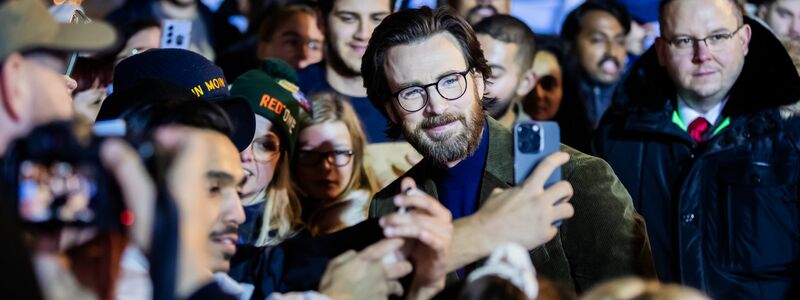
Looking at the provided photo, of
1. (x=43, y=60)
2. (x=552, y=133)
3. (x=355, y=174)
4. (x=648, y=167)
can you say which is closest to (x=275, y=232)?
(x=355, y=174)

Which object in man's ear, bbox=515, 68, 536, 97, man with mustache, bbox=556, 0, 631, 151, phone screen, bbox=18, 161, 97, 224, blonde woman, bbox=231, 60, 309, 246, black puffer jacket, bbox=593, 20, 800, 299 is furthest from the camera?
man with mustache, bbox=556, 0, 631, 151

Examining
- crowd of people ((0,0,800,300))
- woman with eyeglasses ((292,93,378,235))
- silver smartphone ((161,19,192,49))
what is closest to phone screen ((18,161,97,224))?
crowd of people ((0,0,800,300))

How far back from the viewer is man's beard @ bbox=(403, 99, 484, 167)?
3293 millimetres

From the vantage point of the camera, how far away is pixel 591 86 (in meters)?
5.88

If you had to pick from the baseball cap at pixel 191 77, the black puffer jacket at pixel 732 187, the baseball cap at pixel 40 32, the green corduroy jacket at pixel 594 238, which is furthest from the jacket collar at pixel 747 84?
the baseball cap at pixel 40 32

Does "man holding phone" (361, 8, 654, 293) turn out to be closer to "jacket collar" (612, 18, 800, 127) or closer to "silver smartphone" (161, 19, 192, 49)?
"jacket collar" (612, 18, 800, 127)

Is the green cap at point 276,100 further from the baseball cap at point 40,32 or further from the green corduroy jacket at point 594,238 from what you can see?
the baseball cap at point 40,32

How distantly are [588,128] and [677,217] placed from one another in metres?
1.42

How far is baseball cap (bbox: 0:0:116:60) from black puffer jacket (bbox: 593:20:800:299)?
2384 millimetres

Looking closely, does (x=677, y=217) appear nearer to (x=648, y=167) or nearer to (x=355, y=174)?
(x=648, y=167)

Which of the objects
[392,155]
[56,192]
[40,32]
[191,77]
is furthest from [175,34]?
[56,192]

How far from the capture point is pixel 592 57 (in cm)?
598

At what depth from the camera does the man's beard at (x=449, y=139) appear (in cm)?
329

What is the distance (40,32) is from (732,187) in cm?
261
